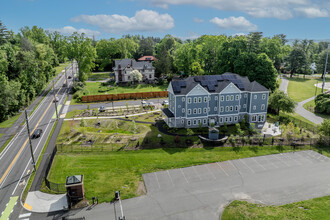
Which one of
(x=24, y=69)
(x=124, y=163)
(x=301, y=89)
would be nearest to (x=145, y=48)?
(x=24, y=69)

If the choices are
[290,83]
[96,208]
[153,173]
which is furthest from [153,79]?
[96,208]

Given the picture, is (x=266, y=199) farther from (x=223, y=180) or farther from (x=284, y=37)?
(x=284, y=37)

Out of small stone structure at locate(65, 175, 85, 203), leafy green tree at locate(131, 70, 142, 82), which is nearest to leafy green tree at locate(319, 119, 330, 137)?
small stone structure at locate(65, 175, 85, 203)

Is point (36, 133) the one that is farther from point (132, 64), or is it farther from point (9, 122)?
point (132, 64)

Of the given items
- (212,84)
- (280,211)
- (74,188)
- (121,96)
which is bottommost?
(280,211)

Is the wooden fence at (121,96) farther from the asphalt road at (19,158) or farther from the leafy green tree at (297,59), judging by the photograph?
the leafy green tree at (297,59)
